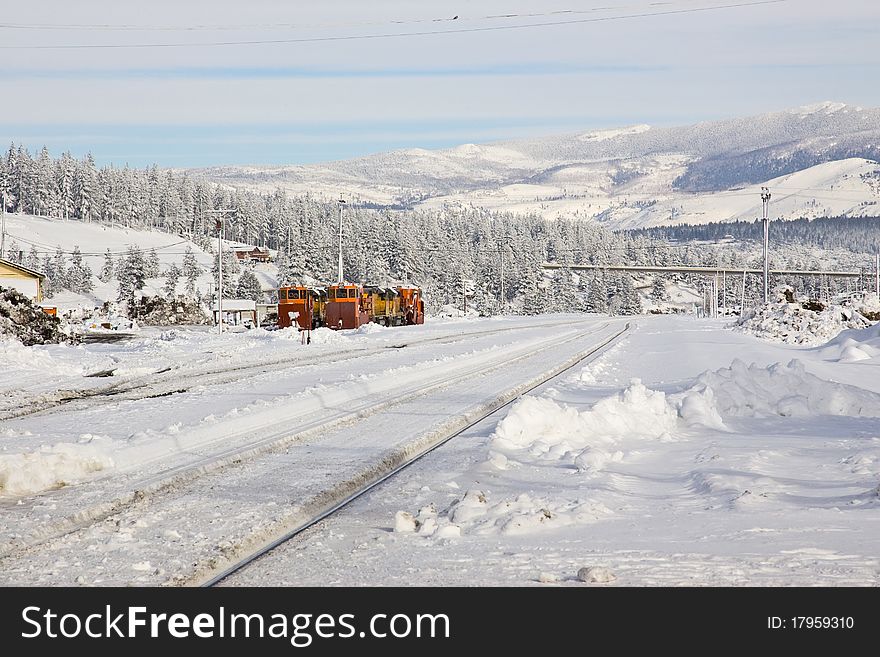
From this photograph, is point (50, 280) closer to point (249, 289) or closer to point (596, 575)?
point (249, 289)

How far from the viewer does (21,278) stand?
77.9 m

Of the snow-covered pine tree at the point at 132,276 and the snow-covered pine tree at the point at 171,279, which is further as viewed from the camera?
the snow-covered pine tree at the point at 171,279

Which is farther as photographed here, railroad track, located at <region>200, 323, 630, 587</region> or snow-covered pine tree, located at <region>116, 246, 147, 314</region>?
snow-covered pine tree, located at <region>116, 246, 147, 314</region>

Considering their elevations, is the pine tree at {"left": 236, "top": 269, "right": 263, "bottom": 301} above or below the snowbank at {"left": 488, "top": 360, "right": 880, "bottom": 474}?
above

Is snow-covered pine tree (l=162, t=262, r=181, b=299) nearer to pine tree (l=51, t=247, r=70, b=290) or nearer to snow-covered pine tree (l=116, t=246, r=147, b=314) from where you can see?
snow-covered pine tree (l=116, t=246, r=147, b=314)

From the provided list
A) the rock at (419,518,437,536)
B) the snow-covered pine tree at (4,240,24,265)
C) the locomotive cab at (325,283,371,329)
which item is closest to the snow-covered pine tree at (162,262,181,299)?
the snow-covered pine tree at (4,240,24,265)

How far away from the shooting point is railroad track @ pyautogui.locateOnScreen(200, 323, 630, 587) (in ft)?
26.6

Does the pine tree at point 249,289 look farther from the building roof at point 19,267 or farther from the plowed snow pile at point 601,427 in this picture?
the plowed snow pile at point 601,427

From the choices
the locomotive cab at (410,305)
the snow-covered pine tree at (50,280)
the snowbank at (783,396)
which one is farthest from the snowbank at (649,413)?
the snow-covered pine tree at (50,280)

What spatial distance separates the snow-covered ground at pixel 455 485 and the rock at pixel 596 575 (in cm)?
2

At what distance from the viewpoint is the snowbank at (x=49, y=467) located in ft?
37.4

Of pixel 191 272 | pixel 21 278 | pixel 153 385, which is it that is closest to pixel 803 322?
pixel 153 385

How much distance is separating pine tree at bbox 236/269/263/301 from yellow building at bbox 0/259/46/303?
72.5 m

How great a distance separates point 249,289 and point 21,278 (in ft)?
262
